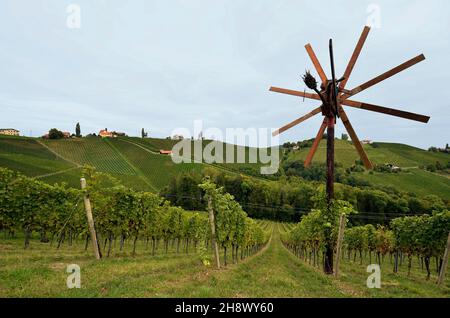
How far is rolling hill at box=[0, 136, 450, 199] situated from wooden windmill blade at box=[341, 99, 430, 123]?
81252 millimetres

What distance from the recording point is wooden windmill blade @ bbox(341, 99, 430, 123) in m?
13.1

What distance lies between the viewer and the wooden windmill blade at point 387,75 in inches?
525

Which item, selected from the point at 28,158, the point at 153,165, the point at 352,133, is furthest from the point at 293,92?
the point at 153,165

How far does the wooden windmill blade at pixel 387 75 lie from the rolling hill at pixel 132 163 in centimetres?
8157

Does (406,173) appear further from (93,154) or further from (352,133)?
(352,133)

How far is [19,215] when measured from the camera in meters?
26.5

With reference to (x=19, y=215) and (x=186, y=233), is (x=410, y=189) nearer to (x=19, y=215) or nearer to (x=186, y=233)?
(x=186, y=233)

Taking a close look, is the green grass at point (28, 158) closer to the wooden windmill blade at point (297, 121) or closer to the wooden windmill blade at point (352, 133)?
the wooden windmill blade at point (297, 121)

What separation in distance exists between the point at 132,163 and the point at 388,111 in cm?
12566

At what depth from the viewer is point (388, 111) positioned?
45.6 feet

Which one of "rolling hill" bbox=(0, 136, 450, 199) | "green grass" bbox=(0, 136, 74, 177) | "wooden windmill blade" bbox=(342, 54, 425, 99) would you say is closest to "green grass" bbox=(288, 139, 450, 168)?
"rolling hill" bbox=(0, 136, 450, 199)

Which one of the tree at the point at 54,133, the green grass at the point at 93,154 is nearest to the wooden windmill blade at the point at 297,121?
the green grass at the point at 93,154
